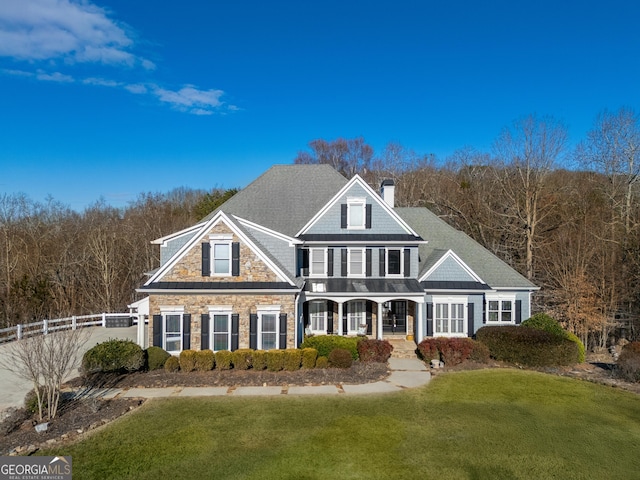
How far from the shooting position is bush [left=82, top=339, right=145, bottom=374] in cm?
1506

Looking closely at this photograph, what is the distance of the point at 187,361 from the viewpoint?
16031 mm

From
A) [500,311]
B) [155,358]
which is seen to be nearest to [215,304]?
[155,358]

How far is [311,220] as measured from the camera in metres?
22.1

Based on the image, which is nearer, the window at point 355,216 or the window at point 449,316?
the window at point 449,316

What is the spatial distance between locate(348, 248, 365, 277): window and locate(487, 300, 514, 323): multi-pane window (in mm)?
7232

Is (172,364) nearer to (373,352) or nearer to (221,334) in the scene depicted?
(221,334)

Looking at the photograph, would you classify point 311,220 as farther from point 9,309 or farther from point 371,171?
point 371,171

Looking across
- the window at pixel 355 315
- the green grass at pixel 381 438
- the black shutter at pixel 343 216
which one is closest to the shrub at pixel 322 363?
the green grass at pixel 381 438

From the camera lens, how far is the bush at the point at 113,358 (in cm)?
1506

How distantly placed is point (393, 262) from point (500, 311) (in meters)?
6.41

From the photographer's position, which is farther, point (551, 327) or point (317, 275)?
point (317, 275)

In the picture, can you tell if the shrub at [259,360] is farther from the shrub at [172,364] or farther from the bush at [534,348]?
the bush at [534,348]

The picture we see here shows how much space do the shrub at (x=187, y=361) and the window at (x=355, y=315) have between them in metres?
9.26

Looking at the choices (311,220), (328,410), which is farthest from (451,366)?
(311,220)
